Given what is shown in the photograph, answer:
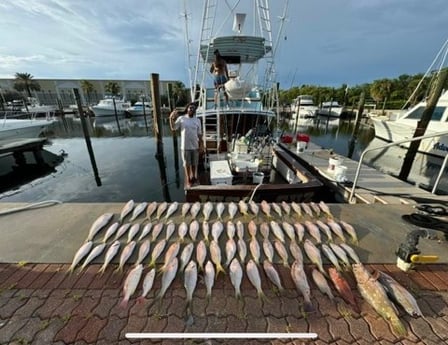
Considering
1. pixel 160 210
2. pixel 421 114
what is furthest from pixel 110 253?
pixel 421 114

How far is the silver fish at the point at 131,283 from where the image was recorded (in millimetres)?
1818

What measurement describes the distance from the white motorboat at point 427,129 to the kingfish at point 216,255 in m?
10.6

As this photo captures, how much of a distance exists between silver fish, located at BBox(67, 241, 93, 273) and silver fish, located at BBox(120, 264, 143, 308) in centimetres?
66

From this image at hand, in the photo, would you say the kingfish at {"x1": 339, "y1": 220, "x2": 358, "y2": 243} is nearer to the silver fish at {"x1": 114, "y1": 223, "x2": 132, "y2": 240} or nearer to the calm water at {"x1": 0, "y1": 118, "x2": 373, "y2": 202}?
the silver fish at {"x1": 114, "y1": 223, "x2": 132, "y2": 240}

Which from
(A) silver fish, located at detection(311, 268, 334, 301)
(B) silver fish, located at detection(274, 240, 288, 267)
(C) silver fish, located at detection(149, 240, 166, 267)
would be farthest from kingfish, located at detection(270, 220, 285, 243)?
(C) silver fish, located at detection(149, 240, 166, 267)

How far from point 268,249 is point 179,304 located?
3.59 ft

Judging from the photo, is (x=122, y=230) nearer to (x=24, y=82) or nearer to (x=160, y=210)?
(x=160, y=210)

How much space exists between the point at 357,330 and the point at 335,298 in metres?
0.28

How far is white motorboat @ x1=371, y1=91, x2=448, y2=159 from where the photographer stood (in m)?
10.7

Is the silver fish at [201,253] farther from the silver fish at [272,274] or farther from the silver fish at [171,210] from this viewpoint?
the silver fish at [171,210]

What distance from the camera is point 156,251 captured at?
7.59 ft

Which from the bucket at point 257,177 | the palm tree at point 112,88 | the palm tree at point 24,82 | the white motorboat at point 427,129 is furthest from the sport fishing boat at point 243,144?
the palm tree at point 24,82

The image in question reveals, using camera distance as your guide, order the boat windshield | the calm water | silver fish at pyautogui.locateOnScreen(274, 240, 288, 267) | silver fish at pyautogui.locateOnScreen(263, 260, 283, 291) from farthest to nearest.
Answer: the boat windshield → the calm water → silver fish at pyautogui.locateOnScreen(274, 240, 288, 267) → silver fish at pyautogui.locateOnScreen(263, 260, 283, 291)

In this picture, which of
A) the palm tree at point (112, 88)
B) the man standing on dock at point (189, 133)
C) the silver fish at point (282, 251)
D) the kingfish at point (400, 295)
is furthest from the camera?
the palm tree at point (112, 88)
